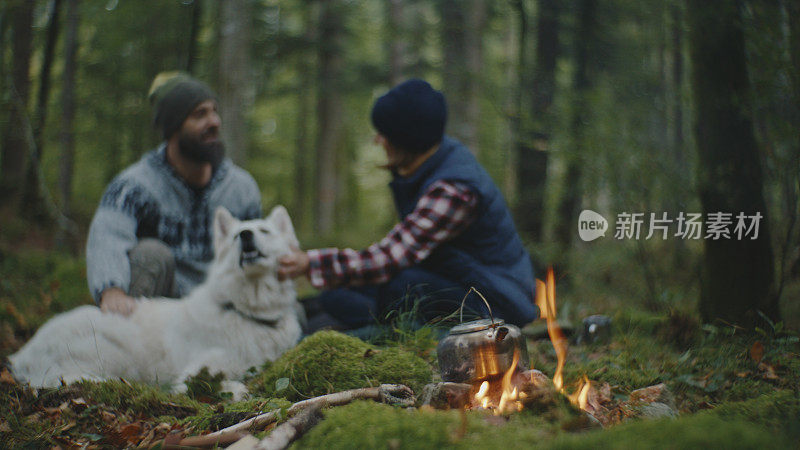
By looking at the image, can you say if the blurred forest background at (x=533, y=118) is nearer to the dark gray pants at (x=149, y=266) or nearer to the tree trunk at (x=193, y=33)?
the tree trunk at (x=193, y=33)

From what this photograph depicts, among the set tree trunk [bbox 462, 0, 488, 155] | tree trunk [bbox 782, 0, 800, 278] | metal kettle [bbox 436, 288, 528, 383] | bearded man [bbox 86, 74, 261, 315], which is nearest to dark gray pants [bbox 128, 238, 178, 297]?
bearded man [bbox 86, 74, 261, 315]

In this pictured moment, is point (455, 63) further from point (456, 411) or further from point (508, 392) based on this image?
point (456, 411)

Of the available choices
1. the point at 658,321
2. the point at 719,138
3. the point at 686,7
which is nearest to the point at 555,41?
the point at 686,7

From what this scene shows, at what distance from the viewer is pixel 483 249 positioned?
341cm

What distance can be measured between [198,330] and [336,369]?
1243 mm

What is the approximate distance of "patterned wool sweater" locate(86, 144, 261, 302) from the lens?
3627mm

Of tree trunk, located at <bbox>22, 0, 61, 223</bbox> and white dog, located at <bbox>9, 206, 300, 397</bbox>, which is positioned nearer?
white dog, located at <bbox>9, 206, 300, 397</bbox>

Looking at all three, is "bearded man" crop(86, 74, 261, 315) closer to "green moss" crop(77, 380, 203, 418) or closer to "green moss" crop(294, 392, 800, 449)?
"green moss" crop(77, 380, 203, 418)

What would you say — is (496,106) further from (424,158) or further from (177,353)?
(177,353)

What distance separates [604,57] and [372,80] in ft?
19.1

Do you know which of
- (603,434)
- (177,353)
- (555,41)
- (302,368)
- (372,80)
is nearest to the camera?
(603,434)

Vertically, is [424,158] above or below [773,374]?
above

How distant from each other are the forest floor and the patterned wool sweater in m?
0.92

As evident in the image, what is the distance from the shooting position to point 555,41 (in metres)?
7.73
